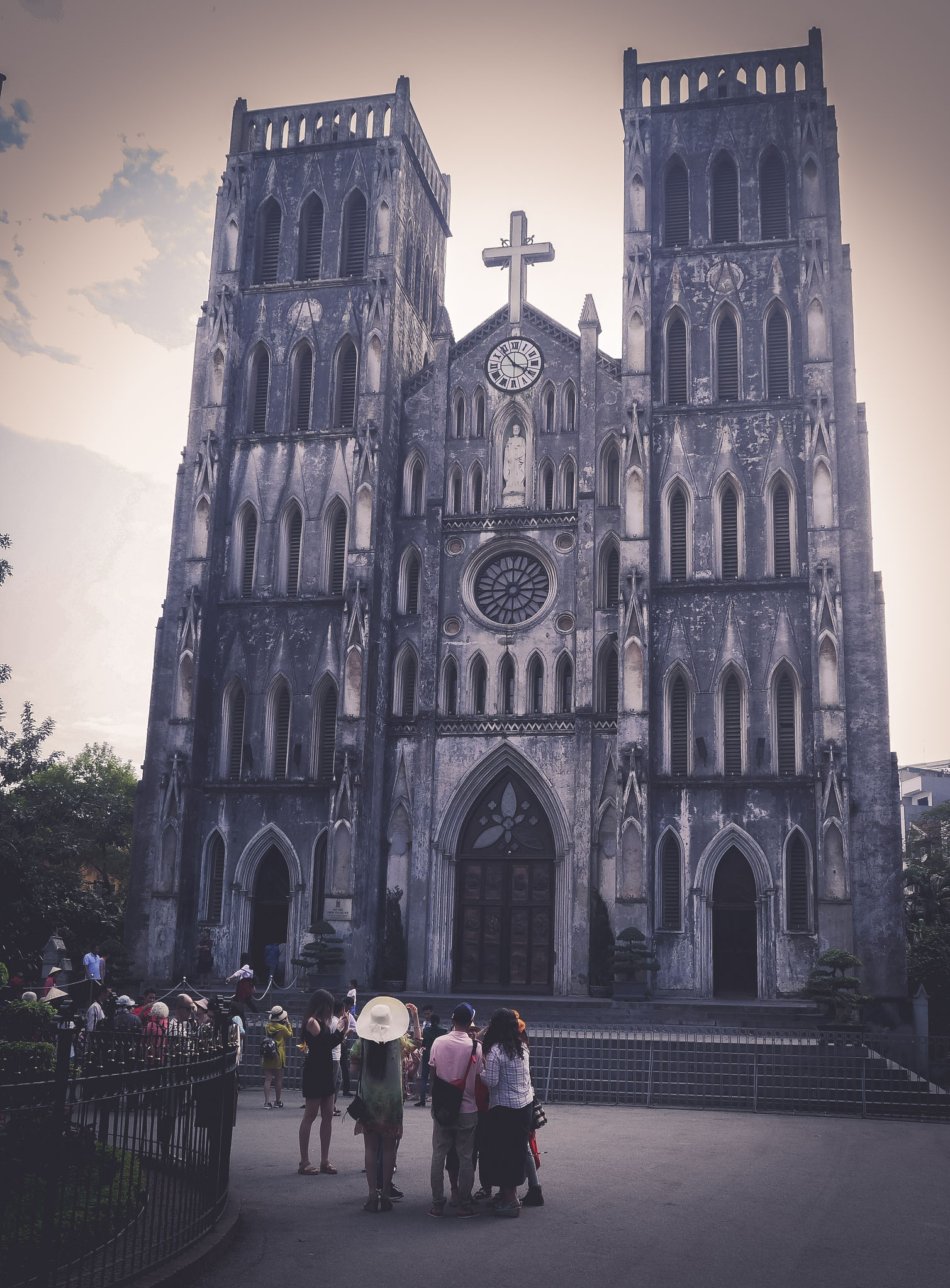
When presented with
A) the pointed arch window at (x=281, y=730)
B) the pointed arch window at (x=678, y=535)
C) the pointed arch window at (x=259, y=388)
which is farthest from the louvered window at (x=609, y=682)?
the pointed arch window at (x=259, y=388)

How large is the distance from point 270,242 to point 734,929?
22216mm

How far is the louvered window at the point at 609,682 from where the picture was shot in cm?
2994

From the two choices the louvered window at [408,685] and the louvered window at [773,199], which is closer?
the louvered window at [408,685]

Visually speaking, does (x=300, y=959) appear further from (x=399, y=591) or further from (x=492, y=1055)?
(x=492, y=1055)

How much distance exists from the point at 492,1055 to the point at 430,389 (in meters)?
25.0

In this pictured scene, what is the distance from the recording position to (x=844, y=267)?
3244cm

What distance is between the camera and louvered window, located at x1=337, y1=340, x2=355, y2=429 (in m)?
33.4

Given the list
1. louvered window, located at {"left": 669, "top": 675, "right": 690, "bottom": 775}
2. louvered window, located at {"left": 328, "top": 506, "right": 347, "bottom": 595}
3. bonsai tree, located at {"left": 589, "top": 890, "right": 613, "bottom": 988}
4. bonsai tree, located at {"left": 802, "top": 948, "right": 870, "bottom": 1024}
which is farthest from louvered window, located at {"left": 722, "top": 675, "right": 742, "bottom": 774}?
louvered window, located at {"left": 328, "top": 506, "right": 347, "bottom": 595}

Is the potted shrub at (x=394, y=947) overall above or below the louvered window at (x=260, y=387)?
below

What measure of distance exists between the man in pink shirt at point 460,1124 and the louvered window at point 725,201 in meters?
26.6

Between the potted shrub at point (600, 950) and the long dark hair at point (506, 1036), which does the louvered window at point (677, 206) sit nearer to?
the potted shrub at point (600, 950)

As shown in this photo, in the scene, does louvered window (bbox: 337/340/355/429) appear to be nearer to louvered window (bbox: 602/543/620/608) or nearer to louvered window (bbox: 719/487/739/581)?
louvered window (bbox: 602/543/620/608)

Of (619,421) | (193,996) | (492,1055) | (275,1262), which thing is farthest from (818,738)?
(275,1262)

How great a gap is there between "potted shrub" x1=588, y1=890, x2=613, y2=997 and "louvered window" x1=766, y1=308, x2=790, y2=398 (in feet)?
42.6
